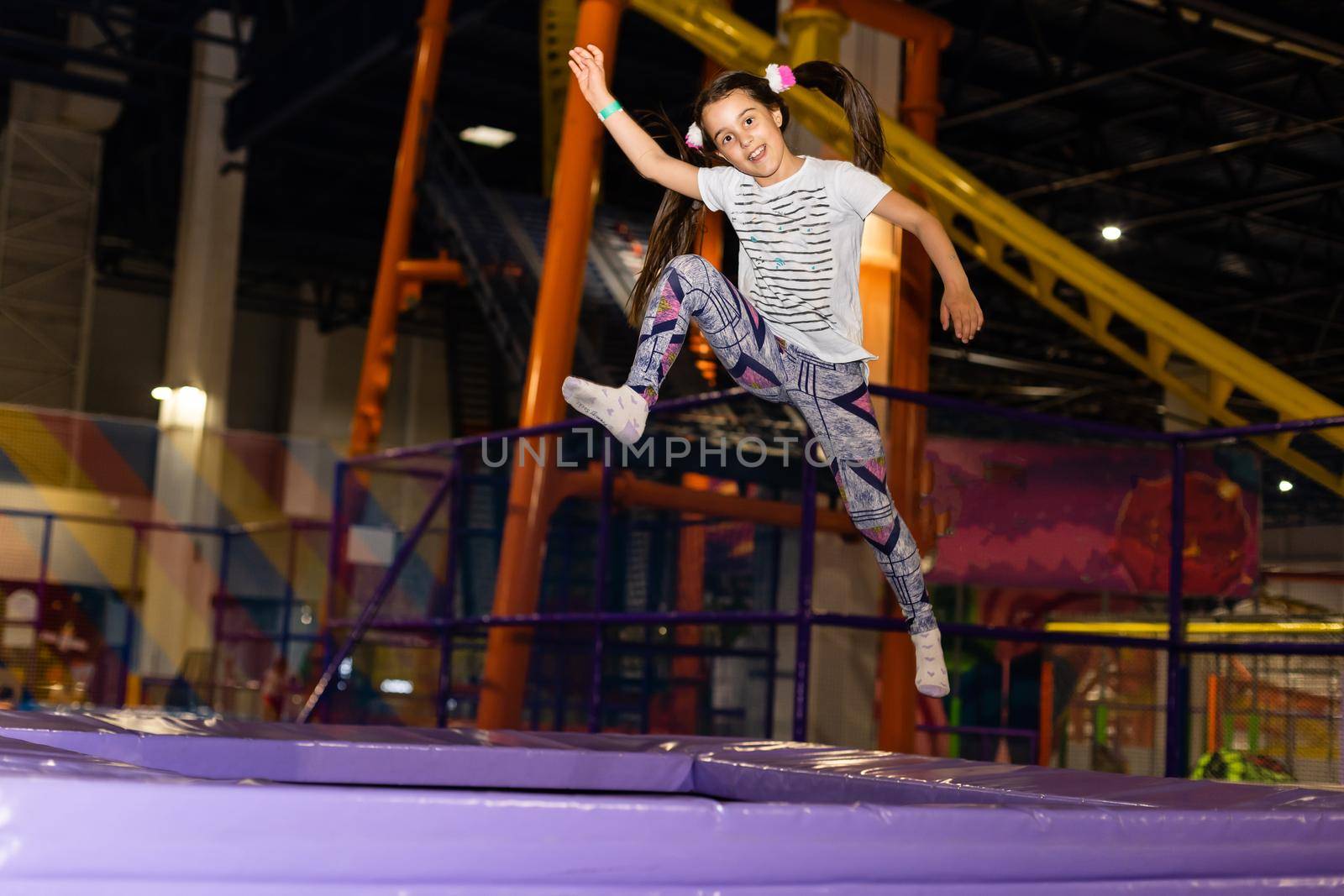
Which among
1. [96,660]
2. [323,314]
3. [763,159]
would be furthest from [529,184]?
[763,159]

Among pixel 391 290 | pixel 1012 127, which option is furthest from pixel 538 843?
pixel 1012 127

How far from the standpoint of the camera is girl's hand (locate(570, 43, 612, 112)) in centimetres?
222

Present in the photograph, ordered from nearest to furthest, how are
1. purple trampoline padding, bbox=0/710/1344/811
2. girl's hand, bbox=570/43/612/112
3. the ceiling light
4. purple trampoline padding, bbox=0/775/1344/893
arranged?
purple trampoline padding, bbox=0/775/1344/893, girl's hand, bbox=570/43/612/112, purple trampoline padding, bbox=0/710/1344/811, the ceiling light

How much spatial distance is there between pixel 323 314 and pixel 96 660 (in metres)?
10.1

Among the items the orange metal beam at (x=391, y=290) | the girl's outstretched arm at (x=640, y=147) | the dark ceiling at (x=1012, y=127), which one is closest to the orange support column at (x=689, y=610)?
the orange metal beam at (x=391, y=290)

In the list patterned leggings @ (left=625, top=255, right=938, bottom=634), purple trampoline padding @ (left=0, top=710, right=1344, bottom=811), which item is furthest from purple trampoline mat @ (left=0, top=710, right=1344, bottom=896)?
patterned leggings @ (left=625, top=255, right=938, bottom=634)

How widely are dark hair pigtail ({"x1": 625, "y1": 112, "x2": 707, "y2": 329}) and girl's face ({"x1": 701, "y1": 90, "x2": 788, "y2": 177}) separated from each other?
13cm

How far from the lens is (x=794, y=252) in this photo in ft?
7.00

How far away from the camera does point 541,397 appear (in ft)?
19.9

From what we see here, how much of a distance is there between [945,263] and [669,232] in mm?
458

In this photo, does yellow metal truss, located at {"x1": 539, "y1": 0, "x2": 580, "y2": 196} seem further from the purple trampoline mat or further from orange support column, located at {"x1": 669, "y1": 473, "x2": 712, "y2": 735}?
the purple trampoline mat

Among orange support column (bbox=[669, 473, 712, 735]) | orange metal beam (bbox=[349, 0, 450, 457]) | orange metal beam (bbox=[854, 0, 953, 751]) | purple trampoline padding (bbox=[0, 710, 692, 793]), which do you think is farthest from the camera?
orange metal beam (bbox=[349, 0, 450, 457])

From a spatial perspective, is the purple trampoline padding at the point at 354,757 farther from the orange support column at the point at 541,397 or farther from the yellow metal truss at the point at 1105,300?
the orange support column at the point at 541,397

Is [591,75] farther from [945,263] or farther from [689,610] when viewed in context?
[689,610]
